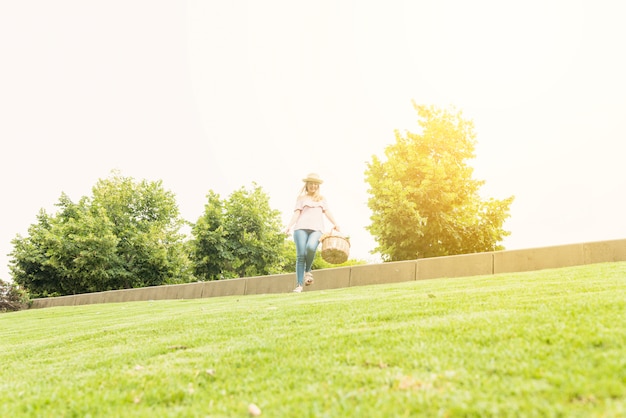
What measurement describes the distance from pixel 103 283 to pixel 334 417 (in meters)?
34.4

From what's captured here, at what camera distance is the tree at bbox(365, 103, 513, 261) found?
22.6 m

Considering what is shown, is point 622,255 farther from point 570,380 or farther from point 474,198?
point 474,198

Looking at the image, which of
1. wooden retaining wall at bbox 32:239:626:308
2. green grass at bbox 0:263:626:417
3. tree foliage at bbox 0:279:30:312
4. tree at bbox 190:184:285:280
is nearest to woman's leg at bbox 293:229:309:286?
wooden retaining wall at bbox 32:239:626:308

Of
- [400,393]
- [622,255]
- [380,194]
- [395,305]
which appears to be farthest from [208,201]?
[400,393]

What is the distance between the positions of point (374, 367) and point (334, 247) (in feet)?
24.7

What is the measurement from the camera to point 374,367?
9.92 feet

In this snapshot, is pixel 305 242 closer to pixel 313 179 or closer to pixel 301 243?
pixel 301 243

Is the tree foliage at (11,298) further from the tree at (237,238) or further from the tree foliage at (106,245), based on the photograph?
the tree at (237,238)

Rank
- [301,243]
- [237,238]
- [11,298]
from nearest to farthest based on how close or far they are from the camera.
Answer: [301,243], [11,298], [237,238]

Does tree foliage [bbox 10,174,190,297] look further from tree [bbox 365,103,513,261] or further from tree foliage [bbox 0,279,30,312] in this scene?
tree [bbox 365,103,513,261]

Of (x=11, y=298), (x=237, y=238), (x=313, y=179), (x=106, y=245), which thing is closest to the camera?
(x=313, y=179)

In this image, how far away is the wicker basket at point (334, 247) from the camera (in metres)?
10.6

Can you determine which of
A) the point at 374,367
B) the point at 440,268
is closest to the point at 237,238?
the point at 440,268

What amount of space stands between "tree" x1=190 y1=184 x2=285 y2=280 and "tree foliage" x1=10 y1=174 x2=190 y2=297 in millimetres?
2378
